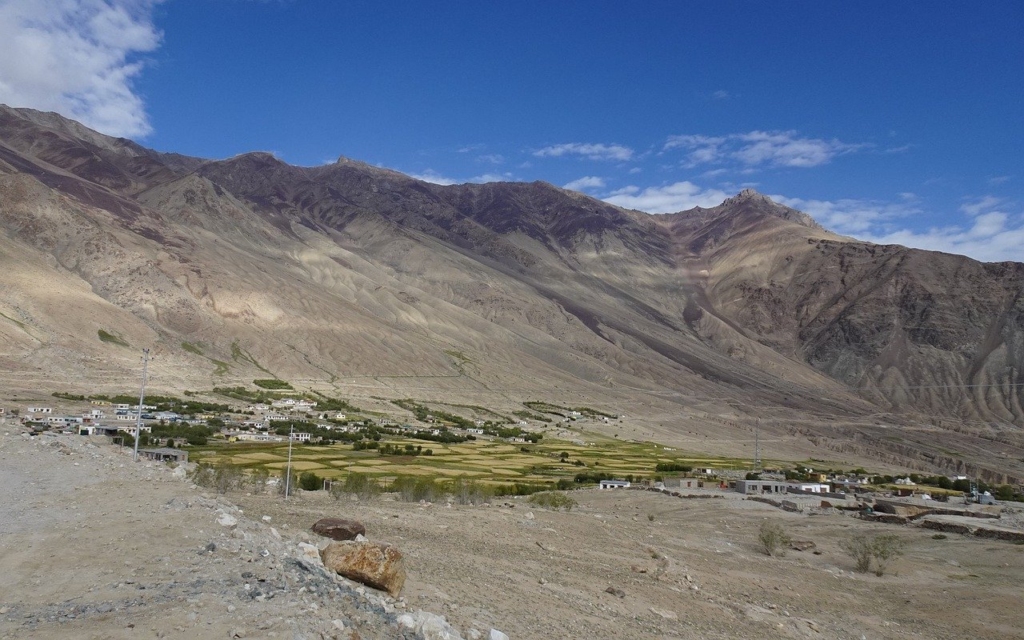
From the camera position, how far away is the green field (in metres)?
53.4

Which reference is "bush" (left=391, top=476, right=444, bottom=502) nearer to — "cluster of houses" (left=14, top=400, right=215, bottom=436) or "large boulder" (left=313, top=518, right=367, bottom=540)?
"large boulder" (left=313, top=518, right=367, bottom=540)

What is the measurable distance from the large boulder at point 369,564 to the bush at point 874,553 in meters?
25.5

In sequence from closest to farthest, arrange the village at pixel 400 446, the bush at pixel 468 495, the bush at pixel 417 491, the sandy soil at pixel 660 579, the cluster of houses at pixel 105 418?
the sandy soil at pixel 660 579, the bush at pixel 417 491, the bush at pixel 468 495, the village at pixel 400 446, the cluster of houses at pixel 105 418

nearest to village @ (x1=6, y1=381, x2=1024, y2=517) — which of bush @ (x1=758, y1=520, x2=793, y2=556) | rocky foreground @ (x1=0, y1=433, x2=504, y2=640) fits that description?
bush @ (x1=758, y1=520, x2=793, y2=556)

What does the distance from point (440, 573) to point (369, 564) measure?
424 cm

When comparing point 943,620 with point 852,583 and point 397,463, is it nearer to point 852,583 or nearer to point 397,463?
point 852,583

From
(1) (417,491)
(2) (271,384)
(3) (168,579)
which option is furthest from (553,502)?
(2) (271,384)

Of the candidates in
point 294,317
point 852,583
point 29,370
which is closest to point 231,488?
point 852,583

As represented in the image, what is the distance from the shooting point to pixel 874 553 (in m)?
32.2

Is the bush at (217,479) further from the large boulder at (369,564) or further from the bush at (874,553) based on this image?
the bush at (874,553)

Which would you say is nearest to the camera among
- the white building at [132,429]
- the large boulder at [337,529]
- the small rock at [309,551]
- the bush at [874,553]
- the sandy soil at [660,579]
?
the small rock at [309,551]

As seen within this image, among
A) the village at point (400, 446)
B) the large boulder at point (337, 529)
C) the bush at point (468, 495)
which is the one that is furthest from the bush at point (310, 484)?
the large boulder at point (337, 529)

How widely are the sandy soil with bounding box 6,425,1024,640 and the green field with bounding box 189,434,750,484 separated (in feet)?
60.3

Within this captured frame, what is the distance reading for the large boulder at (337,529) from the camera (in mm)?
19406
